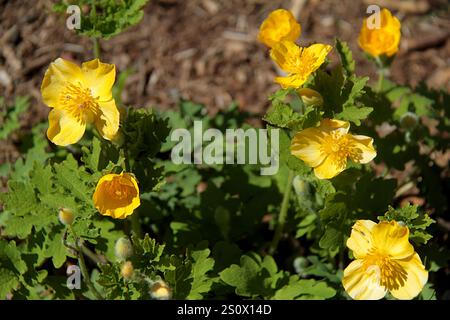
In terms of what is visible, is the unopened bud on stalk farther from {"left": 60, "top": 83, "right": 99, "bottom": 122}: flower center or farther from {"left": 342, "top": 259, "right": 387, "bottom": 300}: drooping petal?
{"left": 342, "top": 259, "right": 387, "bottom": 300}: drooping petal

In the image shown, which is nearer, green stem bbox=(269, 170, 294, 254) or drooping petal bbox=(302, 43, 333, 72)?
drooping petal bbox=(302, 43, 333, 72)

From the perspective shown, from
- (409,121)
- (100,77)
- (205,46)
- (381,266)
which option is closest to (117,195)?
(100,77)

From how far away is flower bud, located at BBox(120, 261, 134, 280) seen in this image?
2262 millimetres

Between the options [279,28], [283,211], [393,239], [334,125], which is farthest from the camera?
[283,211]

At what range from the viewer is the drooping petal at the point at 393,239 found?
2176 millimetres

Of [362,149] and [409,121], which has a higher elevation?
[362,149]

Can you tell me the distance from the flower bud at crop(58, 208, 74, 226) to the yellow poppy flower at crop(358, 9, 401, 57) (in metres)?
1.39

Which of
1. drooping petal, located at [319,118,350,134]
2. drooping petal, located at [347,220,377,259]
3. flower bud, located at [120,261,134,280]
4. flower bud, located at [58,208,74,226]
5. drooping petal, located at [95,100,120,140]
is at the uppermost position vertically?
drooping petal, located at [95,100,120,140]

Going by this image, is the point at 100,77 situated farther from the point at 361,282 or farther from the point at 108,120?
the point at 361,282

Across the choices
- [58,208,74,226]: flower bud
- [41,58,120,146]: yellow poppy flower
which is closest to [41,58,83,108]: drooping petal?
[41,58,120,146]: yellow poppy flower

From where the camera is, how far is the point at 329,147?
230 cm

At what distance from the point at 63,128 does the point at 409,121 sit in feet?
4.51

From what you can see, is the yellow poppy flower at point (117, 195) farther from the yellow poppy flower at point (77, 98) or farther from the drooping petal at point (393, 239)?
the drooping petal at point (393, 239)
